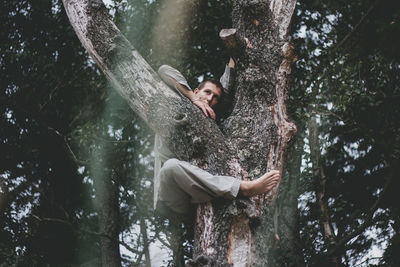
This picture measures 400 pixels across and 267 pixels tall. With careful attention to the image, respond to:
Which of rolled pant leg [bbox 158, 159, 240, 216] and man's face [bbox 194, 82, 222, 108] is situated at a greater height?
man's face [bbox 194, 82, 222, 108]

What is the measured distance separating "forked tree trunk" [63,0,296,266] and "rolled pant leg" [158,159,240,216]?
0.28 ft

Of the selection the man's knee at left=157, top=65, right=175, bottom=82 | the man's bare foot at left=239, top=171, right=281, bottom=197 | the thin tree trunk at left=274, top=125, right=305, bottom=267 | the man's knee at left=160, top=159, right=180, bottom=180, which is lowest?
the man's bare foot at left=239, top=171, right=281, bottom=197

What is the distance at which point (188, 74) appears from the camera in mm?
5789

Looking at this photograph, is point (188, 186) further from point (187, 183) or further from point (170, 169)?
point (170, 169)

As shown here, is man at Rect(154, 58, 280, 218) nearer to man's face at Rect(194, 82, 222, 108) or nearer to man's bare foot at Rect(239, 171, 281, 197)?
man's bare foot at Rect(239, 171, 281, 197)

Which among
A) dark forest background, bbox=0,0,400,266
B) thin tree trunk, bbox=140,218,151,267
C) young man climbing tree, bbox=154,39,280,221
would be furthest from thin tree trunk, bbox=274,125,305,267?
young man climbing tree, bbox=154,39,280,221

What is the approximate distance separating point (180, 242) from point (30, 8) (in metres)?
5.02

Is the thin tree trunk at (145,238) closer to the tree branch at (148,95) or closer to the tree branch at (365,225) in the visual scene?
the tree branch at (365,225)

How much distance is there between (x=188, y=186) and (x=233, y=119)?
2.44ft

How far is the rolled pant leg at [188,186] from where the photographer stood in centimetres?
281

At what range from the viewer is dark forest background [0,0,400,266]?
17.8 feet

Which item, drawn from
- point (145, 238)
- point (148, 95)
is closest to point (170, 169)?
point (148, 95)

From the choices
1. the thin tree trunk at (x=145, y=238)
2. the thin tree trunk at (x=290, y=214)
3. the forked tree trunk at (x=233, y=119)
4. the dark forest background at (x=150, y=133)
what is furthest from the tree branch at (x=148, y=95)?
the thin tree trunk at (x=145, y=238)

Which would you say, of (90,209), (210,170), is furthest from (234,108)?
(90,209)
